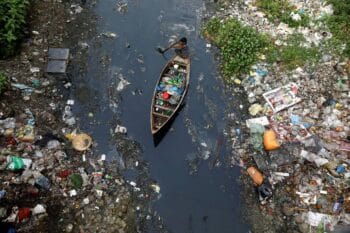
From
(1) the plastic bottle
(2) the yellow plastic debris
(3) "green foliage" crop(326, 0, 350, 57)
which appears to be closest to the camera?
(1) the plastic bottle

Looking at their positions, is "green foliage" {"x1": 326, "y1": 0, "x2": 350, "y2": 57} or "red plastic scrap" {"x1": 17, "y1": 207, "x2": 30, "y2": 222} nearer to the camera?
"red plastic scrap" {"x1": 17, "y1": 207, "x2": 30, "y2": 222}

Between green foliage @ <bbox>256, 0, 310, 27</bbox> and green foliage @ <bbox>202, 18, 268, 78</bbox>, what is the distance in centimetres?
81

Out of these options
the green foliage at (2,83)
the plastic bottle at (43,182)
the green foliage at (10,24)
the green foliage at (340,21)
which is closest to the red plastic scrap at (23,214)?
the plastic bottle at (43,182)

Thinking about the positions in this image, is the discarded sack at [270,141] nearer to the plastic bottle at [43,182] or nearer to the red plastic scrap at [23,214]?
the plastic bottle at [43,182]

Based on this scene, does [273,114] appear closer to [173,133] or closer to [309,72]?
[309,72]

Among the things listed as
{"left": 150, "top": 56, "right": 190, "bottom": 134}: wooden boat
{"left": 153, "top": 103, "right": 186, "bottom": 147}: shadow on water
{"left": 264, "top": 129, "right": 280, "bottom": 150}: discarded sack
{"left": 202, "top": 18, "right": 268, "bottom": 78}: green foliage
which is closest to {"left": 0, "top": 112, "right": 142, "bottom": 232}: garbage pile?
{"left": 153, "top": 103, "right": 186, "bottom": 147}: shadow on water

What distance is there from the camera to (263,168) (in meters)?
7.88

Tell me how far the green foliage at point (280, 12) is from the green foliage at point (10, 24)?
20.2 ft

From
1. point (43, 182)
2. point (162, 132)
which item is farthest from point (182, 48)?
point (43, 182)

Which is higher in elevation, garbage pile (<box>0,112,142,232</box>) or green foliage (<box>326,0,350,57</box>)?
green foliage (<box>326,0,350,57</box>)

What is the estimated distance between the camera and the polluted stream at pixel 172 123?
7.53 m

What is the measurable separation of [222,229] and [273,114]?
2.84 metres

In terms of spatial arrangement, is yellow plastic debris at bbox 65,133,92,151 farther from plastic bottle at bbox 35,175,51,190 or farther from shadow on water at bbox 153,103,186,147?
shadow on water at bbox 153,103,186,147

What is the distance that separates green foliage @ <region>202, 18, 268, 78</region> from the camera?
945 cm
